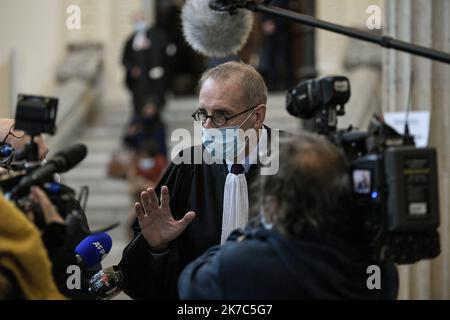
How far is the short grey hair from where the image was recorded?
3816 millimetres

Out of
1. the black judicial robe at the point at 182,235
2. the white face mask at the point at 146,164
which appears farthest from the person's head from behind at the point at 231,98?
the white face mask at the point at 146,164

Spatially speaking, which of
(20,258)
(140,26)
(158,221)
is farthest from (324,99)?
(140,26)

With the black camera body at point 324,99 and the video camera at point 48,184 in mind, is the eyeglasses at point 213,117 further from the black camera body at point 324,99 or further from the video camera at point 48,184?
the video camera at point 48,184

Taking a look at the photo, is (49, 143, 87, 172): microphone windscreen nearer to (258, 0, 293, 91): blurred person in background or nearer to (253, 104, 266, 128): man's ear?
(253, 104, 266, 128): man's ear

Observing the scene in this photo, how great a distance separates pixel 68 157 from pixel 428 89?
3.31 metres

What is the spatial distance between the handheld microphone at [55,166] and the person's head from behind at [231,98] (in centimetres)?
84

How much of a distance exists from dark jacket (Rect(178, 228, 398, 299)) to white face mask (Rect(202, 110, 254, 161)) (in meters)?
1.14

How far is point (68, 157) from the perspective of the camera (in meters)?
2.88

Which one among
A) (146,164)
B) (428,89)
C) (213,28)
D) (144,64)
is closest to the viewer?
(213,28)

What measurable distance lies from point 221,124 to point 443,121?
7.62 feet

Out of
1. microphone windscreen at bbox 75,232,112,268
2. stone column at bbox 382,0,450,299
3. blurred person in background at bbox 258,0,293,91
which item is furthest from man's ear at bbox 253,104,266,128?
blurred person in background at bbox 258,0,293,91

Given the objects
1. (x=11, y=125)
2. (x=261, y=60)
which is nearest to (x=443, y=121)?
(x=11, y=125)

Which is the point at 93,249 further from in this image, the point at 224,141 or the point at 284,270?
the point at 284,270

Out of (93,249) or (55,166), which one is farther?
(93,249)
